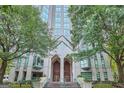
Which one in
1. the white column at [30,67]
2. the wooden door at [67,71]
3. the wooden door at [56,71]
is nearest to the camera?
the white column at [30,67]

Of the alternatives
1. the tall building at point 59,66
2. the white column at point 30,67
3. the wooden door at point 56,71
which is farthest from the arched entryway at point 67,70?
the white column at point 30,67

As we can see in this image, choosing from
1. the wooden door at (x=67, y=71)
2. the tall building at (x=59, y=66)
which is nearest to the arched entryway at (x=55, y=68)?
the tall building at (x=59, y=66)

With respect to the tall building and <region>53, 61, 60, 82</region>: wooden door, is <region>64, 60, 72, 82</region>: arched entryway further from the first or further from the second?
<region>53, 61, 60, 82</region>: wooden door

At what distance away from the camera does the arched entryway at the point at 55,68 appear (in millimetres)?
4982

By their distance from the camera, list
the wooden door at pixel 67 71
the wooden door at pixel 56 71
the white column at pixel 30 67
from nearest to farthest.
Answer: the white column at pixel 30 67, the wooden door at pixel 56 71, the wooden door at pixel 67 71

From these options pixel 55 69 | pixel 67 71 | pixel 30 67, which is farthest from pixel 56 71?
pixel 30 67

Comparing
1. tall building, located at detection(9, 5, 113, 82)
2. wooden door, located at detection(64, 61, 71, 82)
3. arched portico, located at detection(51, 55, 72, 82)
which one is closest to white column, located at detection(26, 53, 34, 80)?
tall building, located at detection(9, 5, 113, 82)

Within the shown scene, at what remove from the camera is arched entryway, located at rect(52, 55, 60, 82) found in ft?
16.3

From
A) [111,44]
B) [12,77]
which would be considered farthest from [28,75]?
[111,44]

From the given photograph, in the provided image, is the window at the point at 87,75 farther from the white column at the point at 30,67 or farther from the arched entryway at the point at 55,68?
the white column at the point at 30,67

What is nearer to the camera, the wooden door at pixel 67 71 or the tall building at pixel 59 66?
the tall building at pixel 59 66

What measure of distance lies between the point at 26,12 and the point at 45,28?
837 millimetres

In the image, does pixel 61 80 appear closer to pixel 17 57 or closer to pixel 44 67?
pixel 44 67

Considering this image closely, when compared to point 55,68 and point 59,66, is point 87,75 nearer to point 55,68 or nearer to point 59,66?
point 59,66
